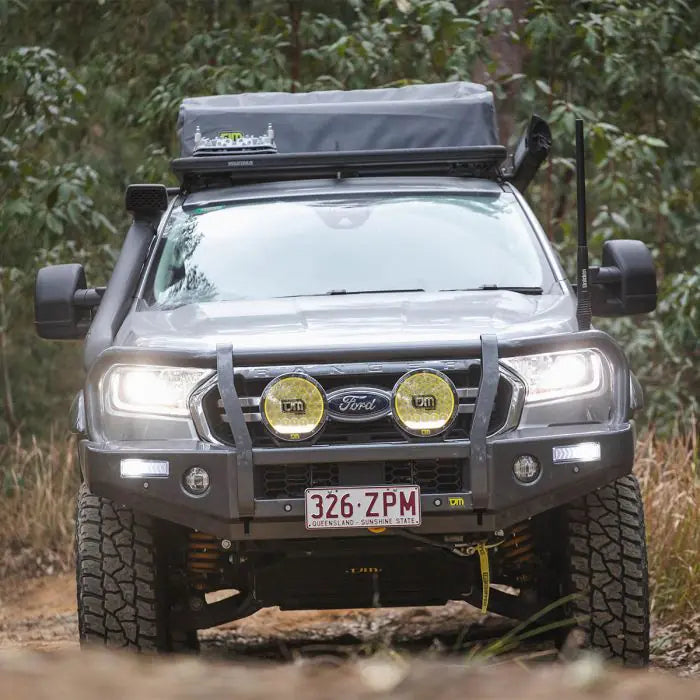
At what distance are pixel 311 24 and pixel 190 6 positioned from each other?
125 centimetres

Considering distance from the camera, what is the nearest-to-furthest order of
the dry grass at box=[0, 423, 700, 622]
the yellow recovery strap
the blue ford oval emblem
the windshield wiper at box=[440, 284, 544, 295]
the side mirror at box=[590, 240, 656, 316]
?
the blue ford oval emblem, the yellow recovery strap, the windshield wiper at box=[440, 284, 544, 295], the side mirror at box=[590, 240, 656, 316], the dry grass at box=[0, 423, 700, 622]

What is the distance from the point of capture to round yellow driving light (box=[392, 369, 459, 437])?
16.4 feet

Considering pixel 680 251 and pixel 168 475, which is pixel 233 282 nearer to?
pixel 168 475

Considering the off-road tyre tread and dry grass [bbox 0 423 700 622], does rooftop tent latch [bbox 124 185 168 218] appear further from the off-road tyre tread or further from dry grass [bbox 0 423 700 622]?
dry grass [bbox 0 423 700 622]

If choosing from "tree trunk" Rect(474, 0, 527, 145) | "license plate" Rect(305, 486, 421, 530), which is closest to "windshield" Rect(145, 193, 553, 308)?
"license plate" Rect(305, 486, 421, 530)

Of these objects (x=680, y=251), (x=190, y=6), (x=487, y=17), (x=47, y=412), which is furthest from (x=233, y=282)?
(x=47, y=412)

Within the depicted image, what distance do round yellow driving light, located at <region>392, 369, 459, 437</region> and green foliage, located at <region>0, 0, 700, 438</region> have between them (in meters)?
5.04

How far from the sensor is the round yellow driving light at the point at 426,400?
498 centimetres

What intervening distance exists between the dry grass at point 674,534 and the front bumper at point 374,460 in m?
2.02

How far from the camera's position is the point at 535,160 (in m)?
6.90

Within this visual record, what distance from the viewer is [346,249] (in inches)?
245

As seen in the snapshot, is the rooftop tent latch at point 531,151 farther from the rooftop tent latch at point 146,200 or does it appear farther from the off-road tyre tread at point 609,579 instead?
the off-road tyre tread at point 609,579

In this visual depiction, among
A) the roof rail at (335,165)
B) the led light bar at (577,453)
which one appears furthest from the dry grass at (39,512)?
the led light bar at (577,453)

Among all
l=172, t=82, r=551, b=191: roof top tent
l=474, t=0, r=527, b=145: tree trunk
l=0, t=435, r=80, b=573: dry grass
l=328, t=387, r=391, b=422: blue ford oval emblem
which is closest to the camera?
l=328, t=387, r=391, b=422: blue ford oval emblem
